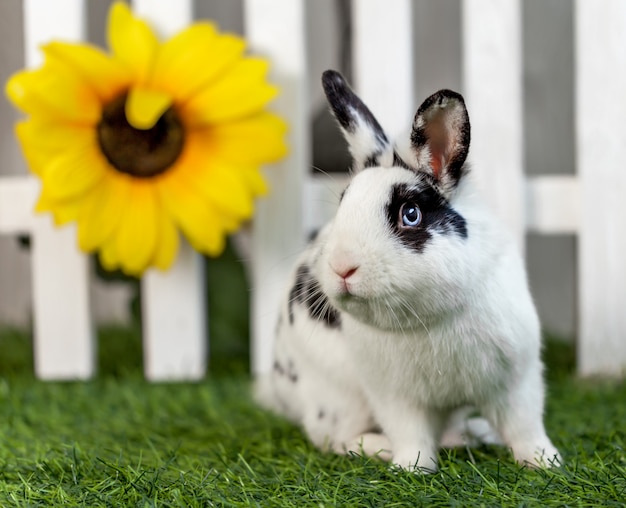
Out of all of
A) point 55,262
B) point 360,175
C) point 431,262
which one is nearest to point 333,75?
point 360,175

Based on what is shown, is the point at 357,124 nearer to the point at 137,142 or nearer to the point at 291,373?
the point at 291,373

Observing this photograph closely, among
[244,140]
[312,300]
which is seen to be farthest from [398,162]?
[244,140]

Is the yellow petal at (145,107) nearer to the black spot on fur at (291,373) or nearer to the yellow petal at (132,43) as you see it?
the yellow petal at (132,43)

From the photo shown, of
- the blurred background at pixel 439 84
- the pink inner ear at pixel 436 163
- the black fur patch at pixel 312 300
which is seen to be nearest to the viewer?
the pink inner ear at pixel 436 163

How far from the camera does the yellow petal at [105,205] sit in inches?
85.7

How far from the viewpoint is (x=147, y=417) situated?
2.14m

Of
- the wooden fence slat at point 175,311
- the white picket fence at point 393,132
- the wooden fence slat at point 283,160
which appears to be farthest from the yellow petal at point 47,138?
the wooden fence slat at point 283,160

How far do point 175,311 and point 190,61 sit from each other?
762mm

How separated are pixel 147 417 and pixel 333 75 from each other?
109 cm

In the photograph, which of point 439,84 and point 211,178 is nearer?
point 211,178

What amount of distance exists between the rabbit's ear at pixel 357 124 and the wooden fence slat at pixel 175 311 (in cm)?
101

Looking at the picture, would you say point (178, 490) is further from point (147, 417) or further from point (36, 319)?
point (36, 319)

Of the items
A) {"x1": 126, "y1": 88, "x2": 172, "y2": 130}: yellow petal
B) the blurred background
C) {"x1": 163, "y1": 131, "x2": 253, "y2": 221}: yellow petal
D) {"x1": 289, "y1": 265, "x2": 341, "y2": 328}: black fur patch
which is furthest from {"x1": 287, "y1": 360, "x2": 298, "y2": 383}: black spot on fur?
the blurred background

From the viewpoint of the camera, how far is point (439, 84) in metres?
2.91
